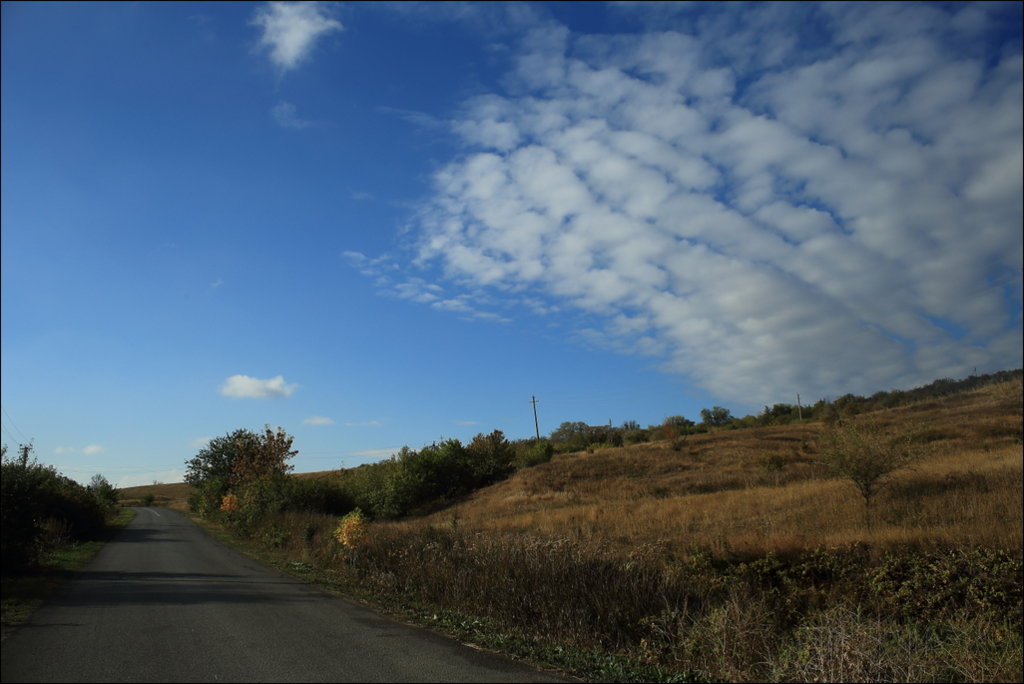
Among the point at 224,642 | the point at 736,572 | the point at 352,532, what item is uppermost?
the point at 352,532

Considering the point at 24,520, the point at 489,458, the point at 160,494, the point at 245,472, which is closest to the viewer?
the point at 24,520

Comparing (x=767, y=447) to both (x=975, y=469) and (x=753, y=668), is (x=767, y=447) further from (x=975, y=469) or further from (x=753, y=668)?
(x=753, y=668)

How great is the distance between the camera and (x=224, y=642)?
27.3ft

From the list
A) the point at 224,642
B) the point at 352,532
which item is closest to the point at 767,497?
the point at 352,532

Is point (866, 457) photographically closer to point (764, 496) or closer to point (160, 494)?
point (764, 496)

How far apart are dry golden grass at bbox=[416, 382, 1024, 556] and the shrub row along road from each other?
248 inches

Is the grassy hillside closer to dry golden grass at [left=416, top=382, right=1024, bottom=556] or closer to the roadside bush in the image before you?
dry golden grass at [left=416, top=382, right=1024, bottom=556]

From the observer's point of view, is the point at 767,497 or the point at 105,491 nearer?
the point at 767,497

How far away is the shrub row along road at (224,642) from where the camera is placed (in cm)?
693

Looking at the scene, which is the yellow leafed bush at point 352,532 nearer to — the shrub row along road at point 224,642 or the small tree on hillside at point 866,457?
the shrub row along road at point 224,642

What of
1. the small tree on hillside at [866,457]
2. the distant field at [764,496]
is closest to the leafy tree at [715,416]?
the distant field at [764,496]

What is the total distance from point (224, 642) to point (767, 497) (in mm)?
24246

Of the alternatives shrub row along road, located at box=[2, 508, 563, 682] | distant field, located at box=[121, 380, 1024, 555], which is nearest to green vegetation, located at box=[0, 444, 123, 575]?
shrub row along road, located at box=[2, 508, 563, 682]

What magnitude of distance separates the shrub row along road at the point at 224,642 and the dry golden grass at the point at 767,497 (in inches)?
248
